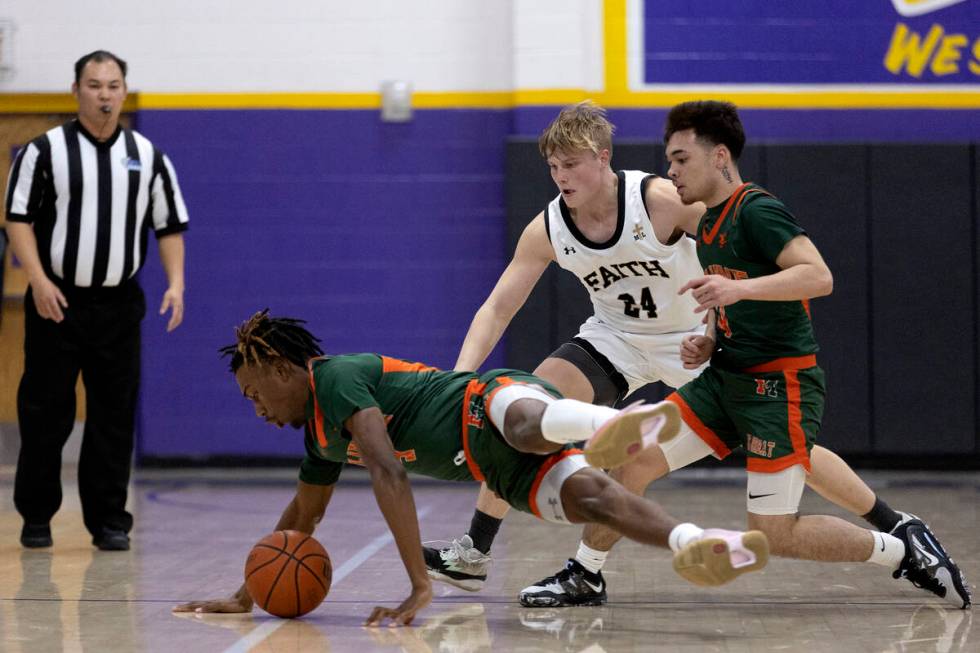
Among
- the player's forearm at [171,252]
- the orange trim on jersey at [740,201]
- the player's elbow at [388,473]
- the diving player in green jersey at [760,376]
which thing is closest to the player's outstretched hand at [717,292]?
the diving player in green jersey at [760,376]

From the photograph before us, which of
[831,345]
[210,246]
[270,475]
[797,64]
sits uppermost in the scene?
[797,64]

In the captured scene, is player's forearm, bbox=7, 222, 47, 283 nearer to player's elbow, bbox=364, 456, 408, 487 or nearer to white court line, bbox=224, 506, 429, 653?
white court line, bbox=224, 506, 429, 653

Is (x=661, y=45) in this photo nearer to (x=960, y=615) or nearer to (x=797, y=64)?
(x=797, y=64)

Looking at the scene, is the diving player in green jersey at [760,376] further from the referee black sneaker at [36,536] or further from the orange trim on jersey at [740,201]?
the referee black sneaker at [36,536]

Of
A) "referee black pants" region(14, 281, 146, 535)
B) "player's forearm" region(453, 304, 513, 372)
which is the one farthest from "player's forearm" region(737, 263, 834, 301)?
"referee black pants" region(14, 281, 146, 535)

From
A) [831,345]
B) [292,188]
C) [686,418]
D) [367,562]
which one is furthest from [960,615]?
[292,188]

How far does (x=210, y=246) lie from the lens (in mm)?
9023

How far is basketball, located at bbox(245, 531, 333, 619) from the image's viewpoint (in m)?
4.03

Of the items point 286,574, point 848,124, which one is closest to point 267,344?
point 286,574

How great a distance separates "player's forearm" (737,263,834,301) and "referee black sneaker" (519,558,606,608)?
4.00 ft

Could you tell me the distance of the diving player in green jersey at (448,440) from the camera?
11.6 ft

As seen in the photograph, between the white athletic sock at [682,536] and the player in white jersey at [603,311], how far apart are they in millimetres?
893

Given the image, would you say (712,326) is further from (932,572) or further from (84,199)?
(84,199)

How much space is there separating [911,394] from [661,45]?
295 centimetres
